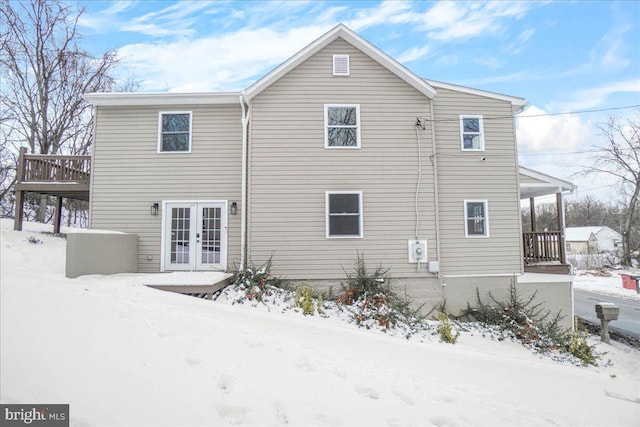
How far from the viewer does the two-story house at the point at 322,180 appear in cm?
883

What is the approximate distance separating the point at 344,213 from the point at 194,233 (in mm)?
4015

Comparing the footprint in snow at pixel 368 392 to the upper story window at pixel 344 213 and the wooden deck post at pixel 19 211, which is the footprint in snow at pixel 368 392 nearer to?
the upper story window at pixel 344 213

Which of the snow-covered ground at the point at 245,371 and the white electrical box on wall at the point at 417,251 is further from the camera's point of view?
the white electrical box on wall at the point at 417,251

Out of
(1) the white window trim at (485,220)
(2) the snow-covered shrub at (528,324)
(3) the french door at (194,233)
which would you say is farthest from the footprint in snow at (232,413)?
(1) the white window trim at (485,220)

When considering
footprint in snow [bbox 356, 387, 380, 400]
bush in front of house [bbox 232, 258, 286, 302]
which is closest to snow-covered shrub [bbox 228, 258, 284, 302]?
bush in front of house [bbox 232, 258, 286, 302]

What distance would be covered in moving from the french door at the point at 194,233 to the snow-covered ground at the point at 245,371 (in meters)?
2.39

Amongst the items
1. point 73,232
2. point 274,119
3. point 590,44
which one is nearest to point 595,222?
point 590,44

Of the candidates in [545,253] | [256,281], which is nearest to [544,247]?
[545,253]

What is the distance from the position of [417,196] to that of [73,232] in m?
7.96

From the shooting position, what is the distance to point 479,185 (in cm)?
949

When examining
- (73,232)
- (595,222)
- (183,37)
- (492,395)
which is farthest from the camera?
(595,222)

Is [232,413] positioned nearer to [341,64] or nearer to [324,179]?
[324,179]

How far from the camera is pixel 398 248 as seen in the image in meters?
8.88

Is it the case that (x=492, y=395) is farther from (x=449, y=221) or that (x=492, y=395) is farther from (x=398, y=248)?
(x=449, y=221)
